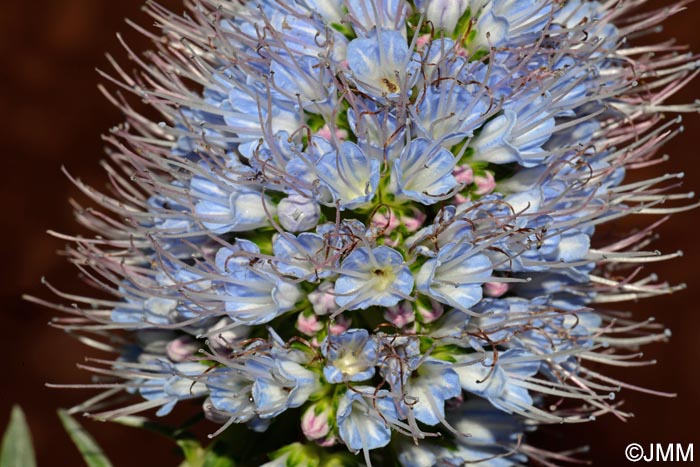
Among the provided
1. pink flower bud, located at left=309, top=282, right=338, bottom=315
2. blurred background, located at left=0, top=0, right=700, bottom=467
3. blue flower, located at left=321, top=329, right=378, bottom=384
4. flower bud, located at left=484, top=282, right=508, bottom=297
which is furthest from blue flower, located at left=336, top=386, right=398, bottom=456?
blurred background, located at left=0, top=0, right=700, bottom=467

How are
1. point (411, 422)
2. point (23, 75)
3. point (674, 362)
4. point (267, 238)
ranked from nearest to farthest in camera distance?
1. point (411, 422)
2. point (267, 238)
3. point (674, 362)
4. point (23, 75)

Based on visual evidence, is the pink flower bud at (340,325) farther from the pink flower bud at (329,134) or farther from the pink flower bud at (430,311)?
the pink flower bud at (329,134)

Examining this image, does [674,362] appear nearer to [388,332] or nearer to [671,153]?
[671,153]

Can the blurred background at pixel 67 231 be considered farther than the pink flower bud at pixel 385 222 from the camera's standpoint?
Yes

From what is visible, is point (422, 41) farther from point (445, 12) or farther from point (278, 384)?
point (278, 384)

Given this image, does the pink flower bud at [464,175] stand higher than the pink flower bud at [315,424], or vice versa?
the pink flower bud at [464,175]

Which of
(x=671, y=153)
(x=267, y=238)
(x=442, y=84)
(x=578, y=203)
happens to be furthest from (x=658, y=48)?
(x=671, y=153)

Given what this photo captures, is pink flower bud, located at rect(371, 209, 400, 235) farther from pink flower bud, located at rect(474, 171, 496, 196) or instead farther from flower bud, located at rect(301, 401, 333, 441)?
flower bud, located at rect(301, 401, 333, 441)

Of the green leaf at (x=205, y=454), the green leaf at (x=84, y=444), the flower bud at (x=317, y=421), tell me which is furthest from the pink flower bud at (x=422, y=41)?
the green leaf at (x=84, y=444)
